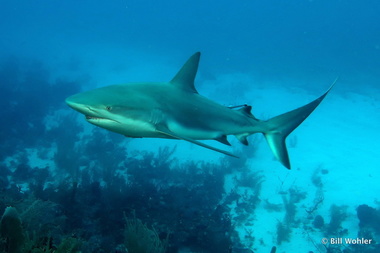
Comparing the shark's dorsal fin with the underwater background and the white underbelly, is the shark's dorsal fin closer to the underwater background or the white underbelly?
the white underbelly

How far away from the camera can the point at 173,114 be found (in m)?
3.40

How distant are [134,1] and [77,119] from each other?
682 ft

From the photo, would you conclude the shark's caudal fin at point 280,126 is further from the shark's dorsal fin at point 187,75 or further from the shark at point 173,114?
the shark's dorsal fin at point 187,75

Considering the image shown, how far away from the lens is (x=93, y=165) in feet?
46.4

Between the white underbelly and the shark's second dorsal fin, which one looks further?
the shark's second dorsal fin

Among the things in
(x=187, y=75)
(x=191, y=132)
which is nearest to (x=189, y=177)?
(x=187, y=75)

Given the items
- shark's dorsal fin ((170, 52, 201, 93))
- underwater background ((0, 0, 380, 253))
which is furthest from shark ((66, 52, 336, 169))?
underwater background ((0, 0, 380, 253))

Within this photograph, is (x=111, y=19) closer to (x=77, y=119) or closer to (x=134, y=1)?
(x=134, y=1)

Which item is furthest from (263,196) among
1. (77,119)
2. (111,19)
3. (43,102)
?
(111,19)

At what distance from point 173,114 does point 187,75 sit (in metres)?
0.93

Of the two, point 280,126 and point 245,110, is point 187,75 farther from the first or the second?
point 280,126

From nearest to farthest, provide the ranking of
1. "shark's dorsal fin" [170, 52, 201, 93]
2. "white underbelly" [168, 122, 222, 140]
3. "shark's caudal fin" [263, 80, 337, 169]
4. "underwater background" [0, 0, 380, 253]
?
1. "white underbelly" [168, 122, 222, 140]
2. "shark's dorsal fin" [170, 52, 201, 93]
3. "shark's caudal fin" [263, 80, 337, 169]
4. "underwater background" [0, 0, 380, 253]

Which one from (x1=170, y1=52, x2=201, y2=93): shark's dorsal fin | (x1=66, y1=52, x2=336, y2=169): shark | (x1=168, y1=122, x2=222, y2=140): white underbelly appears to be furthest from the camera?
(x1=170, y1=52, x2=201, y2=93): shark's dorsal fin

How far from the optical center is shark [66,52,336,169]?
8.93 feet
